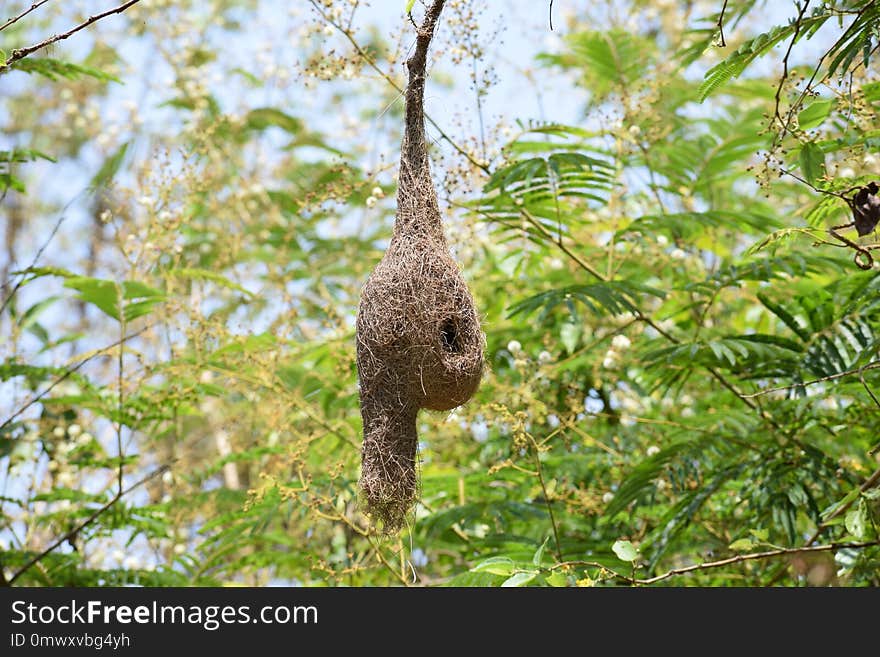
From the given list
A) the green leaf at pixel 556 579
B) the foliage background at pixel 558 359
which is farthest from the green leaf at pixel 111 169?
the green leaf at pixel 556 579

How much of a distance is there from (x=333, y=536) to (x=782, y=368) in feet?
7.49

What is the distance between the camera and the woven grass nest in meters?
2.37

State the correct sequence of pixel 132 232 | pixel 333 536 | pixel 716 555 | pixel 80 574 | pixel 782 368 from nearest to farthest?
pixel 782 368 → pixel 716 555 → pixel 80 574 → pixel 132 232 → pixel 333 536

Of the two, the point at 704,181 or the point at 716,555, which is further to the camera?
the point at 704,181

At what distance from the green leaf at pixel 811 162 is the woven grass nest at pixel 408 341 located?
0.90 meters

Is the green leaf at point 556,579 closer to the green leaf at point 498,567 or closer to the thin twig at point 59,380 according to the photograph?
the green leaf at point 498,567

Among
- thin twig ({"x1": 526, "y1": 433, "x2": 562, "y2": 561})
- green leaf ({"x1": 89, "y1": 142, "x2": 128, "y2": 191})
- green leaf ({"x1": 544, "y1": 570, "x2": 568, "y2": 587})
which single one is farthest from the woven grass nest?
green leaf ({"x1": 89, "y1": 142, "x2": 128, "y2": 191})

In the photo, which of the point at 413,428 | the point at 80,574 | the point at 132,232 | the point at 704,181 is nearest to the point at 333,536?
the point at 80,574

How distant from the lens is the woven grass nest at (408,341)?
7.78 feet

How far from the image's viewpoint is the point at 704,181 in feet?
13.8

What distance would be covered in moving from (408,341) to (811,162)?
1.09 meters
